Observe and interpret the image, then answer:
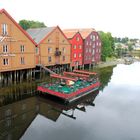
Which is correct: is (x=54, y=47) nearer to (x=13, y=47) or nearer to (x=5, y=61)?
(x=13, y=47)

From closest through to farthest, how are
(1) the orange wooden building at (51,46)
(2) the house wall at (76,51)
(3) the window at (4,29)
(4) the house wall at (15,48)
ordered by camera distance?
(3) the window at (4,29), (4) the house wall at (15,48), (1) the orange wooden building at (51,46), (2) the house wall at (76,51)

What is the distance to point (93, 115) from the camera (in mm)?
19438

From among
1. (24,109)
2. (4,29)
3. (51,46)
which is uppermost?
(4,29)

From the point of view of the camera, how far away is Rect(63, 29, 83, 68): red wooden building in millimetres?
43531

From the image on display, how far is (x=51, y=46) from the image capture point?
37156mm

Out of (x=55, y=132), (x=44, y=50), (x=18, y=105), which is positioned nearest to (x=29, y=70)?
(x=44, y=50)

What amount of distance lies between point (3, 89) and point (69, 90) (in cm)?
1019

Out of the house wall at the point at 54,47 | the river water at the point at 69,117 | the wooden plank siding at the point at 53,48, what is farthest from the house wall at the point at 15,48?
the river water at the point at 69,117

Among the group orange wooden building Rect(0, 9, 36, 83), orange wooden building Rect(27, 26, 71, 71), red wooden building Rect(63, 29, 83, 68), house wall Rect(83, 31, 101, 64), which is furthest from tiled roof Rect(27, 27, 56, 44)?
house wall Rect(83, 31, 101, 64)

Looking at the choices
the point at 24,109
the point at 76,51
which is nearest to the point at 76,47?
the point at 76,51

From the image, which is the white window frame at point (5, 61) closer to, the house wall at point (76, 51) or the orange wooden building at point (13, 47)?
the orange wooden building at point (13, 47)

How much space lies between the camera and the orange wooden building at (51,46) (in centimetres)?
3516

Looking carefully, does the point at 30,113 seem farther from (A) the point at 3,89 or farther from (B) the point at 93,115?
(A) the point at 3,89

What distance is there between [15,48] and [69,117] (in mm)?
16443
